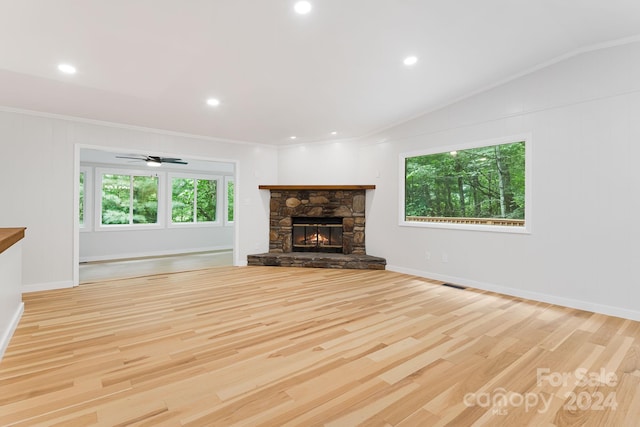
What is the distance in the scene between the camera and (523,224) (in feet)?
13.1

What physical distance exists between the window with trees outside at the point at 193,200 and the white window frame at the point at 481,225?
5563mm

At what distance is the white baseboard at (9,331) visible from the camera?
7.75ft

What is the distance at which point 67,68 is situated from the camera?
298 cm

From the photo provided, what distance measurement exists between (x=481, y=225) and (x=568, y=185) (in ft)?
3.68

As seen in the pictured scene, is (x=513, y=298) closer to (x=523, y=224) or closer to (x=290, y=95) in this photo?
(x=523, y=224)

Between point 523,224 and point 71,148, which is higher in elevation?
point 71,148

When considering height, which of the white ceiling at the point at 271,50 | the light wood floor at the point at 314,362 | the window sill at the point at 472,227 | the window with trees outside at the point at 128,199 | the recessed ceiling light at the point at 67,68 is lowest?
the light wood floor at the point at 314,362

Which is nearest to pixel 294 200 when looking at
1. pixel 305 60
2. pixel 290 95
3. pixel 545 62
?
pixel 290 95

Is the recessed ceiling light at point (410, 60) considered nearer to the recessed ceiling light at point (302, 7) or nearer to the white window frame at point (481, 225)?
the recessed ceiling light at point (302, 7)

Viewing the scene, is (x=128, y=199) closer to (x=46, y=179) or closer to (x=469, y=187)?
(x=46, y=179)

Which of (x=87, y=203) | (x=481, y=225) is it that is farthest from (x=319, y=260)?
(x=87, y=203)

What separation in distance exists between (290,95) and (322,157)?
2.51 metres

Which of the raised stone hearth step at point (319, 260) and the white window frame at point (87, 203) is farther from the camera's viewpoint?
the white window frame at point (87, 203)

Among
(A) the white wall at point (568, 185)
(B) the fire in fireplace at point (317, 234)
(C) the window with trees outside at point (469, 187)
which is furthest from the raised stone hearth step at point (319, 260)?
(A) the white wall at point (568, 185)
